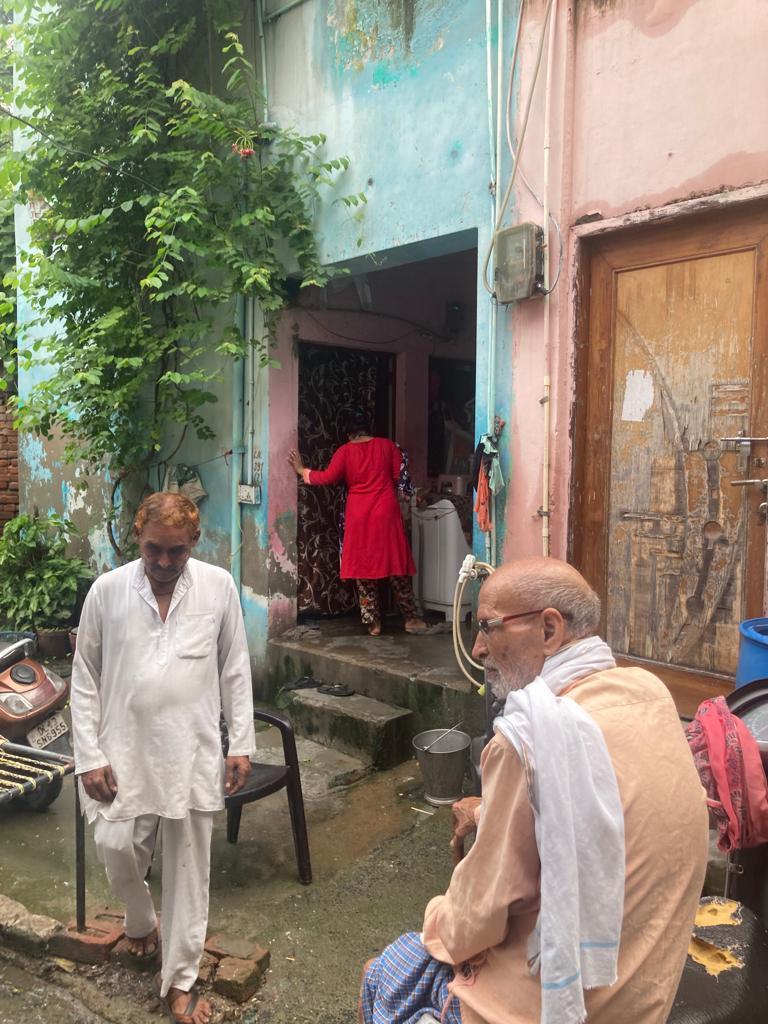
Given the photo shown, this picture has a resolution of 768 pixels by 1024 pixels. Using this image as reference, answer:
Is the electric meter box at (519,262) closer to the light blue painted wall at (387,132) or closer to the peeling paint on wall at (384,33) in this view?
the light blue painted wall at (387,132)

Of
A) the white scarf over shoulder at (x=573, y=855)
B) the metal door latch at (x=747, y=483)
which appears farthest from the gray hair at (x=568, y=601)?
the metal door latch at (x=747, y=483)

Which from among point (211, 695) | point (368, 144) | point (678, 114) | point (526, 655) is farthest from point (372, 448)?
point (526, 655)

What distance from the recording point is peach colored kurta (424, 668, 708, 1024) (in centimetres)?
153

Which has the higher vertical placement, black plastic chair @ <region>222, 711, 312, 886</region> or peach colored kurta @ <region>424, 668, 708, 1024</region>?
peach colored kurta @ <region>424, 668, 708, 1024</region>

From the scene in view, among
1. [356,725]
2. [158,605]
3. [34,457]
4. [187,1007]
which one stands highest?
[34,457]

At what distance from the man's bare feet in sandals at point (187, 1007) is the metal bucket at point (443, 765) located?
1.93 metres

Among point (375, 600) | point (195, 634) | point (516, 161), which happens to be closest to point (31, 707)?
point (195, 634)

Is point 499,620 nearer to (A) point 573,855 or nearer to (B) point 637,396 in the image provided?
(A) point 573,855

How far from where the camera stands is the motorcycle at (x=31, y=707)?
14.5 ft

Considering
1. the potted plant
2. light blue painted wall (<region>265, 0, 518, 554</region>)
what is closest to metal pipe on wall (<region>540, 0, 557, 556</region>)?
light blue painted wall (<region>265, 0, 518, 554</region>)

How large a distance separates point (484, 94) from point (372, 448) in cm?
265

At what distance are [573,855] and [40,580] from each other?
24.5 feet

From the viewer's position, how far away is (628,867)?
152 cm

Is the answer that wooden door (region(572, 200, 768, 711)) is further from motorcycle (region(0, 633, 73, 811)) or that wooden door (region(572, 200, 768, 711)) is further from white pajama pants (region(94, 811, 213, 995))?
motorcycle (region(0, 633, 73, 811))
